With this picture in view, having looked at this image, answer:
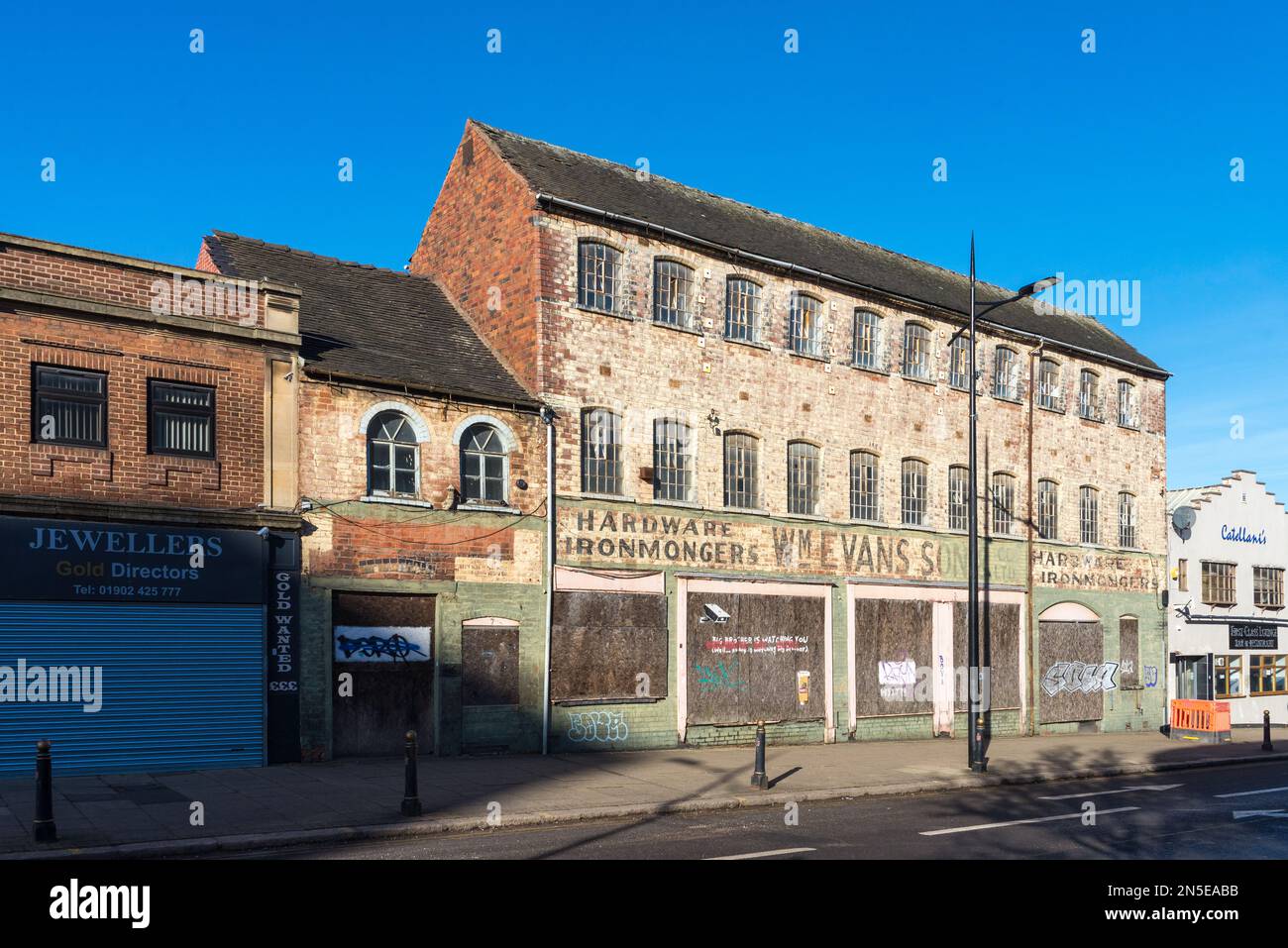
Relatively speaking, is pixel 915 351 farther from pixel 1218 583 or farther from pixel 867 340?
pixel 1218 583

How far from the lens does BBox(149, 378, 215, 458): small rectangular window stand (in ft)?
59.0

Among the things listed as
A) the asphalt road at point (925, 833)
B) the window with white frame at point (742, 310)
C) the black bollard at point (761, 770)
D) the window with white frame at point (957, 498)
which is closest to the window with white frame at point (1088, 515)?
the window with white frame at point (957, 498)

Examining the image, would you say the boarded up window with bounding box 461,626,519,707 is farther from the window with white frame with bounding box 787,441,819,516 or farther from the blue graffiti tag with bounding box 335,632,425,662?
the window with white frame with bounding box 787,441,819,516

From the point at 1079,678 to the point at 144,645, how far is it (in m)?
24.3

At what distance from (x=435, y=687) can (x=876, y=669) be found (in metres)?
11.2

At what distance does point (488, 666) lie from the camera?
68.1 ft

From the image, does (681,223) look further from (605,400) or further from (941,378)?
(941,378)

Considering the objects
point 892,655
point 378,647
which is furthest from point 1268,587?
point 378,647

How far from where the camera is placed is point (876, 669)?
87.4 feet

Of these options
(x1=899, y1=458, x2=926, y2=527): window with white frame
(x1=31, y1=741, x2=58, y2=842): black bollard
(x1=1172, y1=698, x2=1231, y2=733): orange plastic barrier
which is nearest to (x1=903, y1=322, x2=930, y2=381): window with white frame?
(x1=899, y1=458, x2=926, y2=527): window with white frame

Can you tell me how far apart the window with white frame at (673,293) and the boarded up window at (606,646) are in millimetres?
5936

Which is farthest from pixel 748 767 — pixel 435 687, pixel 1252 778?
pixel 1252 778

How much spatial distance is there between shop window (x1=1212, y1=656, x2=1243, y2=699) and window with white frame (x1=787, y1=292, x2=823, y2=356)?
61.0 ft
